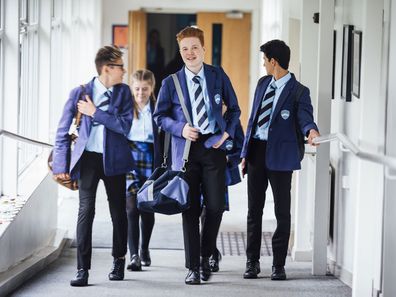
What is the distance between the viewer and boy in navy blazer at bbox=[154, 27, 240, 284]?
7242 millimetres

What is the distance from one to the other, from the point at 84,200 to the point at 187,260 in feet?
2.66

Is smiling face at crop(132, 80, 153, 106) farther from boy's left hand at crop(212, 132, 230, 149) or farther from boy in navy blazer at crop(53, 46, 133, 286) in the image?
boy's left hand at crop(212, 132, 230, 149)

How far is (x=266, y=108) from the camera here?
7.61 m

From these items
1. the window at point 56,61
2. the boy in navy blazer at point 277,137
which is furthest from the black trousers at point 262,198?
the window at point 56,61

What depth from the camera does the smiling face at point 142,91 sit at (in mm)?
8141

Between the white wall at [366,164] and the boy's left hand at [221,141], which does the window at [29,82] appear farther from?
the white wall at [366,164]

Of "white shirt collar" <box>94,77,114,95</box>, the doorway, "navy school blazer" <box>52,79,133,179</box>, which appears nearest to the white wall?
"navy school blazer" <box>52,79,133,179</box>

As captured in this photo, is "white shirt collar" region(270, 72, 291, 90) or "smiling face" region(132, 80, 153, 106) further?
"smiling face" region(132, 80, 153, 106)

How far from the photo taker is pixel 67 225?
10.8 metres

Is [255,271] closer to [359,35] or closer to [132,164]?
[132,164]

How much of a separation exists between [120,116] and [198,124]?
52 centimetres

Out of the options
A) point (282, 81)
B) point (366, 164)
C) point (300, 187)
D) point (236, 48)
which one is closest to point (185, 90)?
point (282, 81)

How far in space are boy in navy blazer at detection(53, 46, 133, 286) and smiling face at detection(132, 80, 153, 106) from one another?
76cm

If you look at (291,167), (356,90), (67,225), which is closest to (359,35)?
(356,90)
